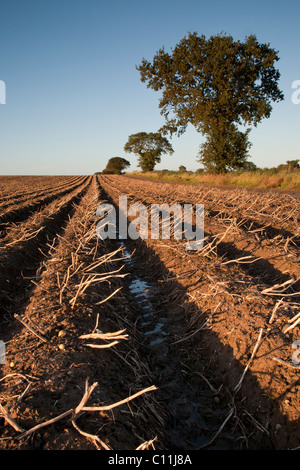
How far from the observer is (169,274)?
4082mm

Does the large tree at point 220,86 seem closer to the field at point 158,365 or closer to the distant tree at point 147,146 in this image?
the field at point 158,365

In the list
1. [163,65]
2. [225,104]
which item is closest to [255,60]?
[225,104]

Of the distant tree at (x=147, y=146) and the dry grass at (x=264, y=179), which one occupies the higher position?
the distant tree at (x=147, y=146)

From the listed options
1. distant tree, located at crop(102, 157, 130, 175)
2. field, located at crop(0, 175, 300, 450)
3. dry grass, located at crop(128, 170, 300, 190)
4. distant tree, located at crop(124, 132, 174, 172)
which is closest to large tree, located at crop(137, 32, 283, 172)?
dry grass, located at crop(128, 170, 300, 190)

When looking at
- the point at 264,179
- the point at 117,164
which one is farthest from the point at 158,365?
the point at 117,164

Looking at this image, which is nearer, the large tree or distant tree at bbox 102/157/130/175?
the large tree

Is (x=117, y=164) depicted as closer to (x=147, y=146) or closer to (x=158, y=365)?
(x=147, y=146)

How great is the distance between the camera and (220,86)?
18156 millimetres

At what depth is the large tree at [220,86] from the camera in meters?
18.0

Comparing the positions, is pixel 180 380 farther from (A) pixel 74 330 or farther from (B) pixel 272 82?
(B) pixel 272 82

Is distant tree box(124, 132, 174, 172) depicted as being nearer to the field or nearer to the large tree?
the large tree

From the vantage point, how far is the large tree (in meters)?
18.0

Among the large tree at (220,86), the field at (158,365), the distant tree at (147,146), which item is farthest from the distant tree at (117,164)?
the field at (158,365)
